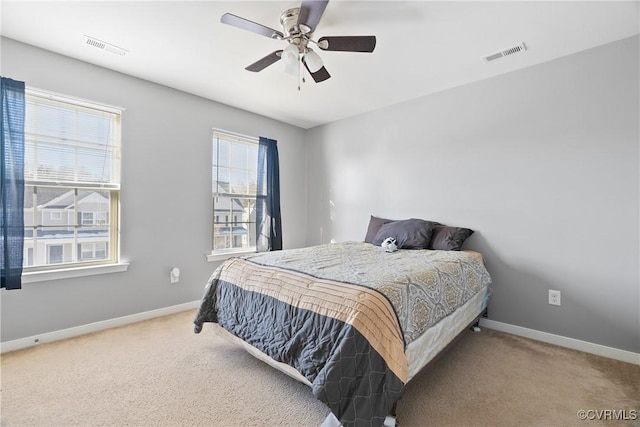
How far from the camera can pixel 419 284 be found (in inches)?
72.9

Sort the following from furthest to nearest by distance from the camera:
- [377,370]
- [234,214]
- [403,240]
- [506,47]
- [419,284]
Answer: [234,214], [403,240], [506,47], [419,284], [377,370]

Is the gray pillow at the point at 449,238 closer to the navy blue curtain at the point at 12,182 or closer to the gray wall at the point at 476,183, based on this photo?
the gray wall at the point at 476,183

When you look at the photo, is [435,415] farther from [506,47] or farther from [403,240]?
[506,47]

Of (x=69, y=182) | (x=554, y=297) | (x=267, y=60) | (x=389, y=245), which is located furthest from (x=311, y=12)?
(x=554, y=297)

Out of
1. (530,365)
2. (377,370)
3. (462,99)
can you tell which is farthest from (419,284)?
(462,99)

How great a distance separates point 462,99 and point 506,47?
2.48ft

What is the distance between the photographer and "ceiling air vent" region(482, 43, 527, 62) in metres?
2.45

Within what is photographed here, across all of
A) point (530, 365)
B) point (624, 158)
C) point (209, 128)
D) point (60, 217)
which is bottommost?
point (530, 365)

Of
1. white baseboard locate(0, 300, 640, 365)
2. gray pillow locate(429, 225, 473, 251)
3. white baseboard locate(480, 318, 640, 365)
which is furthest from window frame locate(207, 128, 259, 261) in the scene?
white baseboard locate(480, 318, 640, 365)

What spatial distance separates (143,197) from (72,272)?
904 mm

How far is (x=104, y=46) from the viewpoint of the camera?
2449mm

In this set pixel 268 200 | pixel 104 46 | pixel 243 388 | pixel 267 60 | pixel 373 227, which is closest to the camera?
pixel 243 388

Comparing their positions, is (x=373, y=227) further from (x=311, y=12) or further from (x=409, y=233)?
(x=311, y=12)

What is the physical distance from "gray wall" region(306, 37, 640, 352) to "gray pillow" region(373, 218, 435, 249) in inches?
11.3
